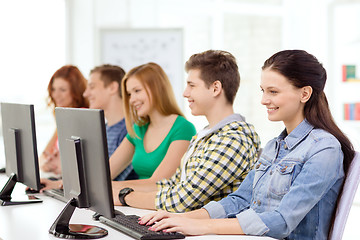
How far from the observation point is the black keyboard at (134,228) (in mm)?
1591

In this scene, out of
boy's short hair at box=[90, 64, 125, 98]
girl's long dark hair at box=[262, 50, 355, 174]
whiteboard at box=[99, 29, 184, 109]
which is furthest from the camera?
whiteboard at box=[99, 29, 184, 109]

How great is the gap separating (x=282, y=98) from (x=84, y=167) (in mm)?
697

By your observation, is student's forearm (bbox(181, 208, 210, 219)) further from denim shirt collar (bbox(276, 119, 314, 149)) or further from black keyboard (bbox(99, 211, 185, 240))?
denim shirt collar (bbox(276, 119, 314, 149))

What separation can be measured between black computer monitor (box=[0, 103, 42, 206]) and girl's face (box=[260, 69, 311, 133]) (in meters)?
1.02

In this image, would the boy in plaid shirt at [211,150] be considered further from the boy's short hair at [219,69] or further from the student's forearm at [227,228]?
the student's forearm at [227,228]

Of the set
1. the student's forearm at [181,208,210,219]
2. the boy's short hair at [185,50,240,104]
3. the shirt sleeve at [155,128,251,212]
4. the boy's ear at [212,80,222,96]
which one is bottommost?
the student's forearm at [181,208,210,219]

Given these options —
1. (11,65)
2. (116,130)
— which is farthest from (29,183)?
(11,65)

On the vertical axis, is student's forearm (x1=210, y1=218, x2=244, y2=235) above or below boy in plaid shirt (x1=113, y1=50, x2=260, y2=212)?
below

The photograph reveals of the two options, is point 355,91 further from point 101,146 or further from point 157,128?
point 101,146

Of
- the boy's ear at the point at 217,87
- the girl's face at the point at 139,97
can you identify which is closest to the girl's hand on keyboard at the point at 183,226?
the boy's ear at the point at 217,87

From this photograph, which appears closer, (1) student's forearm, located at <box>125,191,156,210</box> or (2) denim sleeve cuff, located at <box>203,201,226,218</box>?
(2) denim sleeve cuff, located at <box>203,201,226,218</box>

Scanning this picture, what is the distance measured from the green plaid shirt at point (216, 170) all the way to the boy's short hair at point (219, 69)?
192mm

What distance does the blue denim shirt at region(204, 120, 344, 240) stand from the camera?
5.20ft

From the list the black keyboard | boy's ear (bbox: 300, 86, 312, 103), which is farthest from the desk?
boy's ear (bbox: 300, 86, 312, 103)
